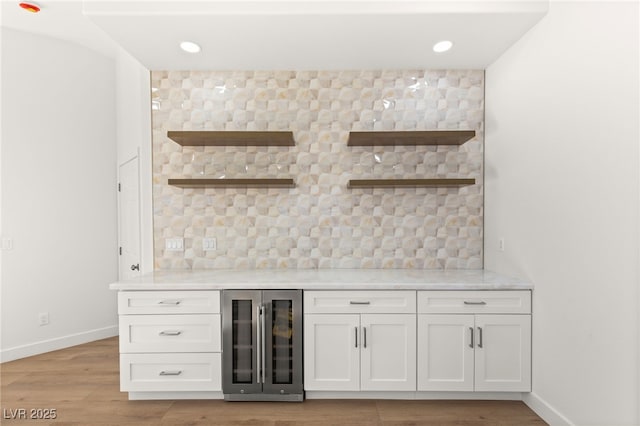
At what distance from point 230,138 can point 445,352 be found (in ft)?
7.65

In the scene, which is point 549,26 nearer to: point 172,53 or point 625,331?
point 625,331

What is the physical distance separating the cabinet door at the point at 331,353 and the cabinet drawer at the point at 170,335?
26.2 inches

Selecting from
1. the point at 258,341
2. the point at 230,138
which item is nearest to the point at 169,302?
the point at 258,341

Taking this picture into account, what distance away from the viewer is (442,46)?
102 inches

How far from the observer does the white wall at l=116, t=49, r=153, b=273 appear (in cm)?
307

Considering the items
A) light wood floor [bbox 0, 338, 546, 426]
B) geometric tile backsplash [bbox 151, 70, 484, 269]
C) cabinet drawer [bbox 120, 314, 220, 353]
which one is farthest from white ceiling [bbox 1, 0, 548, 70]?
light wood floor [bbox 0, 338, 546, 426]

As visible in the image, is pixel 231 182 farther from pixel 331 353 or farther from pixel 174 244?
pixel 331 353

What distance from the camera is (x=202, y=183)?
111 inches

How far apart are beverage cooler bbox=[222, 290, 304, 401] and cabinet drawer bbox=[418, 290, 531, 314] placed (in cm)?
93

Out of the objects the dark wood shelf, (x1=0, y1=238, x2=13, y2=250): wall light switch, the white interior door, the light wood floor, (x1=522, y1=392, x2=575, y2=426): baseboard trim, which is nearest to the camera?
(x1=522, y1=392, x2=575, y2=426): baseboard trim

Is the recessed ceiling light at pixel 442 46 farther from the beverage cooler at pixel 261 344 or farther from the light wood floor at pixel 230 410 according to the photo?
the light wood floor at pixel 230 410

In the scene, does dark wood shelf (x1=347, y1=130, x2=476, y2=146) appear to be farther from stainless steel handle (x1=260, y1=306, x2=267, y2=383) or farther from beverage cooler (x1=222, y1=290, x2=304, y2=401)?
stainless steel handle (x1=260, y1=306, x2=267, y2=383)

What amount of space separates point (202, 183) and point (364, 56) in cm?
171

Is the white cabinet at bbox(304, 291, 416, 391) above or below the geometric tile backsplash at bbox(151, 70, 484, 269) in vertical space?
below
